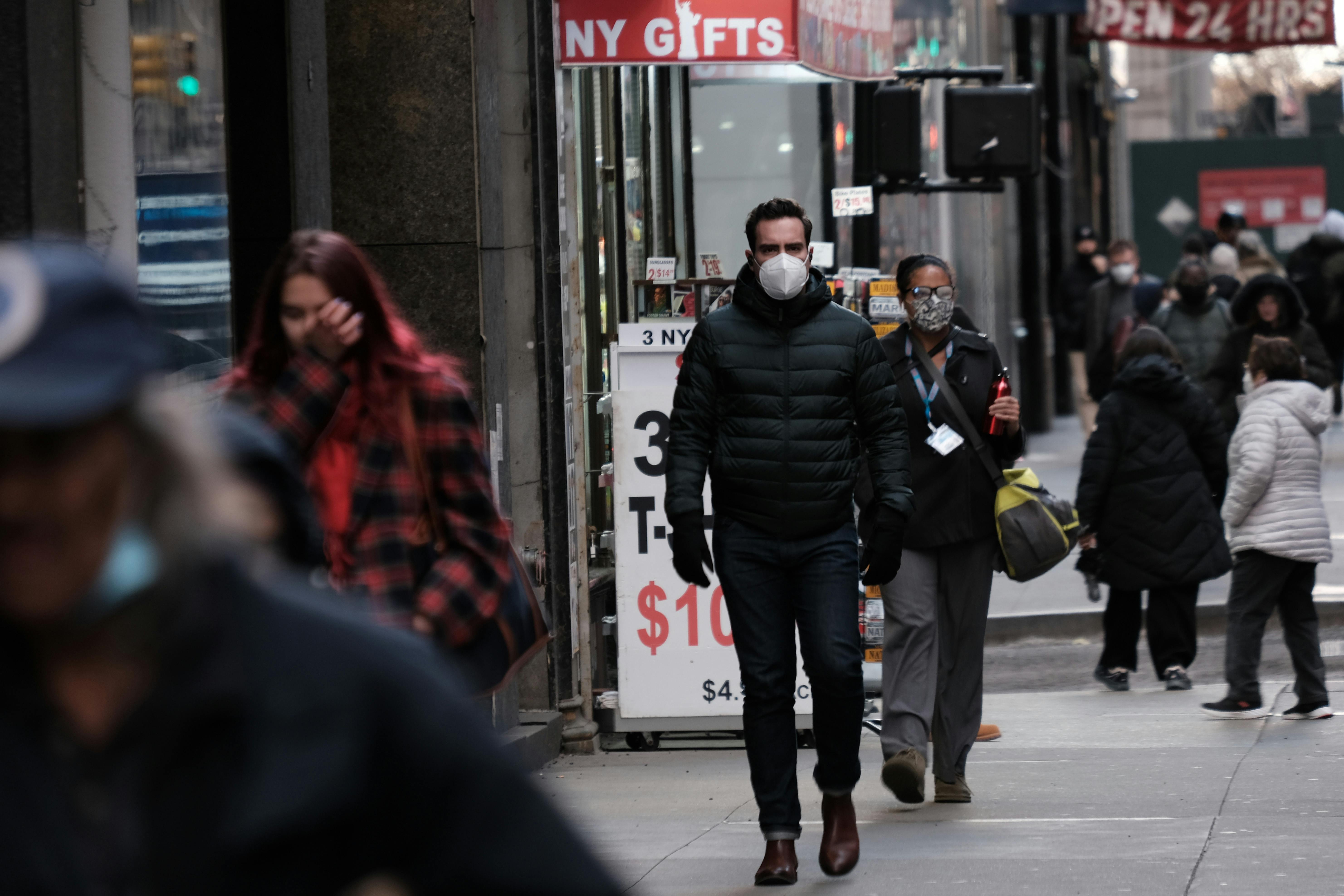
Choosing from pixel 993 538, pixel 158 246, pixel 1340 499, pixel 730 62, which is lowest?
pixel 1340 499

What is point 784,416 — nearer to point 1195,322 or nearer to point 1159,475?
point 1159,475

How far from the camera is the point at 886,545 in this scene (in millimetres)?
5949

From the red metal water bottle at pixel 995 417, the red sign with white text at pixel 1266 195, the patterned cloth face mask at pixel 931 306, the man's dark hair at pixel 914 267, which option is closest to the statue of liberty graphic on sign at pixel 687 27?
the man's dark hair at pixel 914 267

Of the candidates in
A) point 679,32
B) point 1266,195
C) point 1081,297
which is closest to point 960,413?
point 679,32

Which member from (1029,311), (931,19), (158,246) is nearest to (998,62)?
(1029,311)

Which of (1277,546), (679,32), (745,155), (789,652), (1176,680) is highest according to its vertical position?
(679,32)

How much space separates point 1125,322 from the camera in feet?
53.9

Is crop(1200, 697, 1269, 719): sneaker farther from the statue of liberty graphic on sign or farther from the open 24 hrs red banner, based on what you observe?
the open 24 hrs red banner

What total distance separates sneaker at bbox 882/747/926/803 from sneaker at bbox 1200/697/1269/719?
235 cm

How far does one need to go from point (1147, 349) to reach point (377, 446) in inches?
254

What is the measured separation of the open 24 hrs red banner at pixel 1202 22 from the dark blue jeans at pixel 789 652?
41.7ft

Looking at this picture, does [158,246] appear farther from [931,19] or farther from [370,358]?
[931,19]

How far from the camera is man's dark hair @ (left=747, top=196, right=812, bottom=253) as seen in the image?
6.07 meters

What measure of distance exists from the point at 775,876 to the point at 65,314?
4.76m
